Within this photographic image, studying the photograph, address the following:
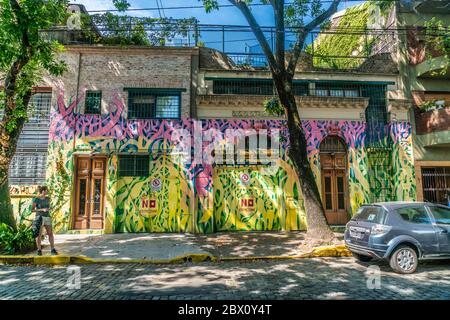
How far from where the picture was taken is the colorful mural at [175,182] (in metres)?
11.6

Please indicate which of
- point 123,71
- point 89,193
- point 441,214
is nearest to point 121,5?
point 123,71

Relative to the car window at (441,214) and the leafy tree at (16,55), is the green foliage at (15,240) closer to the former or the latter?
the leafy tree at (16,55)

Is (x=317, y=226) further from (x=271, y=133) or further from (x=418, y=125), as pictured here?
(x=418, y=125)

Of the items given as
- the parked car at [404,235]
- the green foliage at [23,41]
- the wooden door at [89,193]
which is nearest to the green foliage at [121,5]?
the green foliage at [23,41]

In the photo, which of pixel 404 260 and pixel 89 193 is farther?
pixel 89 193

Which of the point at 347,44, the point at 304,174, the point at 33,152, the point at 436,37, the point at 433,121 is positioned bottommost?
the point at 304,174

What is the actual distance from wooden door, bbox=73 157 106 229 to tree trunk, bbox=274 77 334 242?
25.3 ft

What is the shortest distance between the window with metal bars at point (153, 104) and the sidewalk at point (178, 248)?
4.92m

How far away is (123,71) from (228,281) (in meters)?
9.91

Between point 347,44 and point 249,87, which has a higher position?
point 347,44

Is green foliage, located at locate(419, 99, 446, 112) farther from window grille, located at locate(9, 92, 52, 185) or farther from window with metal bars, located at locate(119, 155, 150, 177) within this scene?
window grille, located at locate(9, 92, 52, 185)

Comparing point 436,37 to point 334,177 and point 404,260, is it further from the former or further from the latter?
point 404,260

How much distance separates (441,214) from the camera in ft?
23.4
